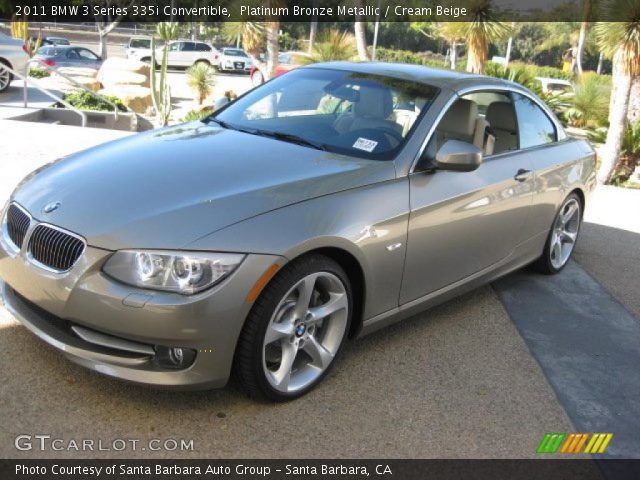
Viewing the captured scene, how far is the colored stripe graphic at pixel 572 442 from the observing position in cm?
329

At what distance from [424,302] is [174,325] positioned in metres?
1.77

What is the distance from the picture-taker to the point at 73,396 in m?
3.23

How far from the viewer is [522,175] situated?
4789 millimetres

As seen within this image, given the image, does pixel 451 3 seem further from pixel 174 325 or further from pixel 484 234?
pixel 174 325

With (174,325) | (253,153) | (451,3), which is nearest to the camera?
(174,325)

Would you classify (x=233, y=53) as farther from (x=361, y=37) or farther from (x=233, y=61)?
(x=361, y=37)

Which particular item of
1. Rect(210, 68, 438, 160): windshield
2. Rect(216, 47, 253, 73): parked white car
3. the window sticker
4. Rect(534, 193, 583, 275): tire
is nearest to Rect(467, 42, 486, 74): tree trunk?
Rect(534, 193, 583, 275): tire

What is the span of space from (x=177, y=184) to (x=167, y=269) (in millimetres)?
616

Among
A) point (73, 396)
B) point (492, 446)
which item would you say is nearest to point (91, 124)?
point (73, 396)

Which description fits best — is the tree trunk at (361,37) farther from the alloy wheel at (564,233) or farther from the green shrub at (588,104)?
the alloy wheel at (564,233)

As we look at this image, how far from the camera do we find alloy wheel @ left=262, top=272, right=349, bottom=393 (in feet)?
10.8

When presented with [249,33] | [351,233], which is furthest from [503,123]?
[249,33]

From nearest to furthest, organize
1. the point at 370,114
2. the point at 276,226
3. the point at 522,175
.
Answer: the point at 276,226, the point at 370,114, the point at 522,175

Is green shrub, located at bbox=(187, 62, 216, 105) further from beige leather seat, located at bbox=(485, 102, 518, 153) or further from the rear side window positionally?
beige leather seat, located at bbox=(485, 102, 518, 153)
